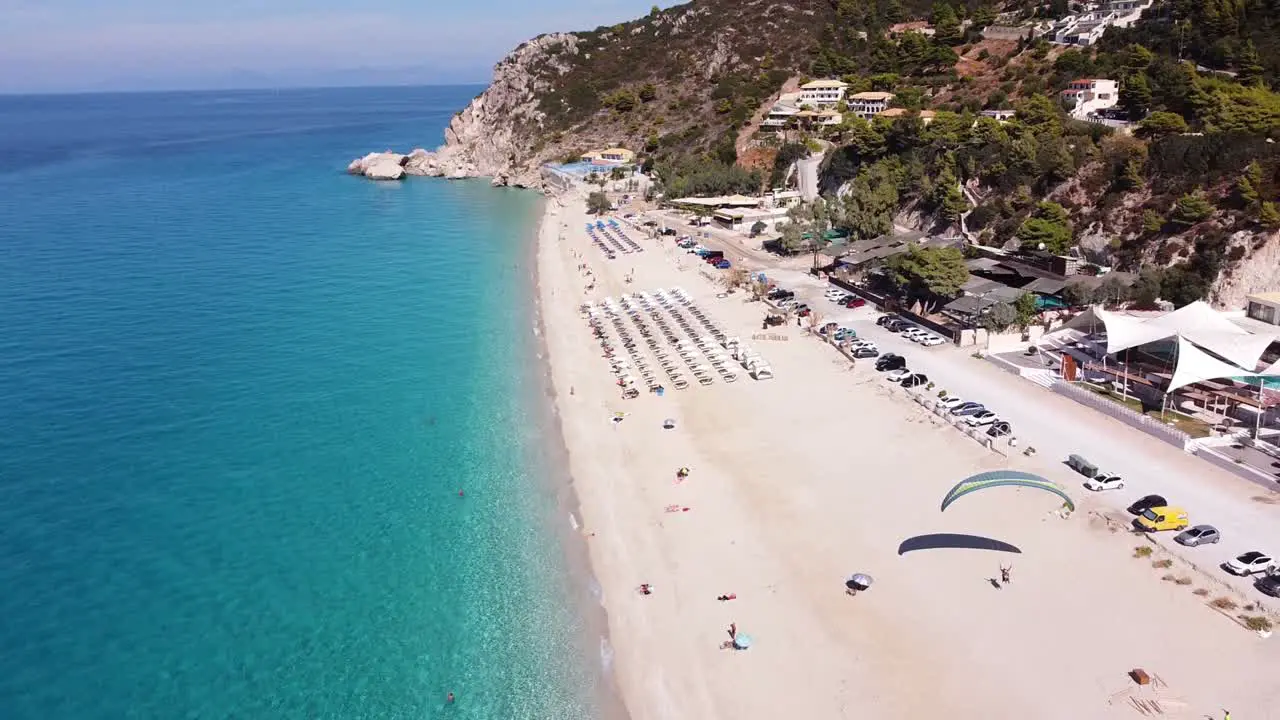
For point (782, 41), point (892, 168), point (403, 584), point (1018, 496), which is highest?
point (782, 41)

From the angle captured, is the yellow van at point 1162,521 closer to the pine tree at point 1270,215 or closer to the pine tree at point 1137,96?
the pine tree at point 1270,215

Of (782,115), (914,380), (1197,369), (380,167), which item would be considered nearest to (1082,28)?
(782,115)

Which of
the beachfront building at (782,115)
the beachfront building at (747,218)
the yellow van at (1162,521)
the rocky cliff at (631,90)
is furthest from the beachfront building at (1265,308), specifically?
the rocky cliff at (631,90)

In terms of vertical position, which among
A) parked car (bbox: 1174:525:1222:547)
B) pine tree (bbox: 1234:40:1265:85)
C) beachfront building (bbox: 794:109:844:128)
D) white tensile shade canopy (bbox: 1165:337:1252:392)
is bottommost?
parked car (bbox: 1174:525:1222:547)

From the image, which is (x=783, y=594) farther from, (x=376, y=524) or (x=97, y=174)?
(x=97, y=174)

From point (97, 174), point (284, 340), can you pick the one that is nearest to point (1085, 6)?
point (284, 340)

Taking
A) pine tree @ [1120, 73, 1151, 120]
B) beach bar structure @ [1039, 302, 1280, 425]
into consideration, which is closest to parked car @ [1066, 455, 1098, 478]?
beach bar structure @ [1039, 302, 1280, 425]

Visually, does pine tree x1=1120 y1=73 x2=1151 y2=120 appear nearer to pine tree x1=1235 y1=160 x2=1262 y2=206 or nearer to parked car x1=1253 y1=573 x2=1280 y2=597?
pine tree x1=1235 y1=160 x2=1262 y2=206

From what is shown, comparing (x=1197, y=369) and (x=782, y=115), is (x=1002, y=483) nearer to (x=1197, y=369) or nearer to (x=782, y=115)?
(x=1197, y=369)
